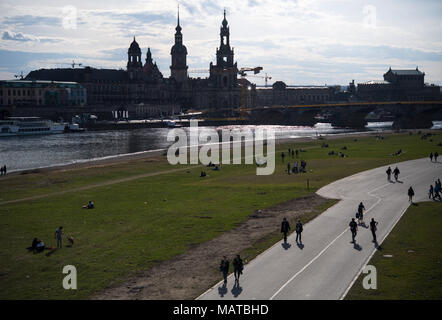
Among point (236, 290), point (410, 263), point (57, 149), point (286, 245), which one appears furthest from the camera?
point (57, 149)

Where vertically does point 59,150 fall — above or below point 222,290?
above

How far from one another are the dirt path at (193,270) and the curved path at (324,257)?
1.35 meters

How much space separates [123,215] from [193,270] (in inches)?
590

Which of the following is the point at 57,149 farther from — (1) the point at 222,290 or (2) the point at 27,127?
(1) the point at 222,290

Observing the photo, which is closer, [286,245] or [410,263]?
[410,263]

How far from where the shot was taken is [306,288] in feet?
80.0

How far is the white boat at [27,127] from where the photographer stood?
153000mm

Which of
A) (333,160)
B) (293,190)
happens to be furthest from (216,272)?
(333,160)

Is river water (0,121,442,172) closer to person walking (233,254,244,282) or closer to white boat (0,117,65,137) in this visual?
white boat (0,117,65,137)

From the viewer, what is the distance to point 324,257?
28891 mm

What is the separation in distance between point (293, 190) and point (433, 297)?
1100 inches

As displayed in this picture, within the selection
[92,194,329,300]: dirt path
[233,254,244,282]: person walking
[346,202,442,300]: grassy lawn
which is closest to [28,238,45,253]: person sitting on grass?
[92,194,329,300]: dirt path

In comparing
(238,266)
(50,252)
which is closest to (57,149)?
(50,252)
